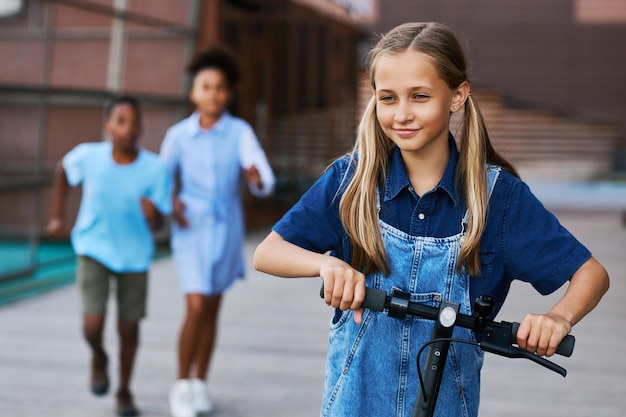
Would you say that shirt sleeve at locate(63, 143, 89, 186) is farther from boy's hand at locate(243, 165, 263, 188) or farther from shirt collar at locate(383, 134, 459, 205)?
shirt collar at locate(383, 134, 459, 205)

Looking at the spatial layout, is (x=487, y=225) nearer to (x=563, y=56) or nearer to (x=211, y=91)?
(x=211, y=91)

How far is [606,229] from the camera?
574 inches

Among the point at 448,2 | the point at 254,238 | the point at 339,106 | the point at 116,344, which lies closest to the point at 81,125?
the point at 254,238

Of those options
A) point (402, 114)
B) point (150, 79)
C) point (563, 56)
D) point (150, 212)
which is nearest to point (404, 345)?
point (402, 114)

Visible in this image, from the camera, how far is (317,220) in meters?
2.28

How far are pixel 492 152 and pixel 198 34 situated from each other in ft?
33.0

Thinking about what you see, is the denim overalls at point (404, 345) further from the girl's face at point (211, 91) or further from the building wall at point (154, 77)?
the building wall at point (154, 77)

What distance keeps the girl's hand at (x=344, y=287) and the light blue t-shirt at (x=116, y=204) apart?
3203mm

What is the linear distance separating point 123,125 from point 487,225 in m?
3.13

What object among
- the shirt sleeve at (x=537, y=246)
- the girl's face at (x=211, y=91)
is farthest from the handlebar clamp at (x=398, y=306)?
the girl's face at (x=211, y=91)

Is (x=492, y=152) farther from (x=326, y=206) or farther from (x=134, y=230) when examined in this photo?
(x=134, y=230)

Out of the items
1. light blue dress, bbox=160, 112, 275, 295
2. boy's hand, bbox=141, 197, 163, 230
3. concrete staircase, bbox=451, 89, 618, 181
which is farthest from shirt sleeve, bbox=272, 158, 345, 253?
concrete staircase, bbox=451, 89, 618, 181

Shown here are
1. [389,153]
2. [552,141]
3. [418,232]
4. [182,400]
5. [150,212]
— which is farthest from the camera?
[552,141]

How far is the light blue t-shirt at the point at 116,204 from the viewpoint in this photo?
498 cm
